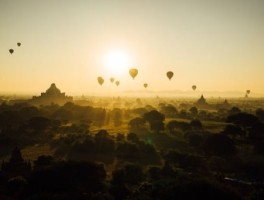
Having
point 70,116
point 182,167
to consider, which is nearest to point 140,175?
point 182,167

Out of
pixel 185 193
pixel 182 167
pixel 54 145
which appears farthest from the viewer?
pixel 54 145

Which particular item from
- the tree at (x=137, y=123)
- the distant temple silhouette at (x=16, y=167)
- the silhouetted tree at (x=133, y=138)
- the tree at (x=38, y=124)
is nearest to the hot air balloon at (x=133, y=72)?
the tree at (x=137, y=123)

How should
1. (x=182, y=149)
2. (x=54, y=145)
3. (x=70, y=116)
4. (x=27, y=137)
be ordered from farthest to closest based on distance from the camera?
(x=70, y=116), (x=27, y=137), (x=54, y=145), (x=182, y=149)

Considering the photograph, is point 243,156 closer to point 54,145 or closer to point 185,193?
point 54,145

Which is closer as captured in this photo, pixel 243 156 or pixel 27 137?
pixel 243 156

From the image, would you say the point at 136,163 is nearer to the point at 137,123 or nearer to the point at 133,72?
the point at 137,123

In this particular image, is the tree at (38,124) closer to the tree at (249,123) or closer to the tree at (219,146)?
the tree at (219,146)

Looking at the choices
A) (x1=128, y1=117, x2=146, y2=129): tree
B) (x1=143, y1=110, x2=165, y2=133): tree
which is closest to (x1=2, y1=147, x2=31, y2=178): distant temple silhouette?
(x1=143, y1=110, x2=165, y2=133): tree

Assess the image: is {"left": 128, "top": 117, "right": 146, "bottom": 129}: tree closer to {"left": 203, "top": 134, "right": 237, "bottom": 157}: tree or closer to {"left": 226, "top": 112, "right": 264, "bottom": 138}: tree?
{"left": 226, "top": 112, "right": 264, "bottom": 138}: tree

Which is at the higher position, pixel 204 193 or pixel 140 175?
pixel 204 193
